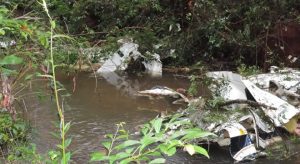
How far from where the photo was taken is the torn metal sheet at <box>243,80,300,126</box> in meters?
4.45

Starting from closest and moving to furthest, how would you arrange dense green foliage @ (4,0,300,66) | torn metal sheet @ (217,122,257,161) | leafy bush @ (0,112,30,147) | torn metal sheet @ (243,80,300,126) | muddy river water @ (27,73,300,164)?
1. leafy bush @ (0,112,30,147)
2. torn metal sheet @ (217,122,257,161)
3. muddy river water @ (27,73,300,164)
4. torn metal sheet @ (243,80,300,126)
5. dense green foliage @ (4,0,300,66)

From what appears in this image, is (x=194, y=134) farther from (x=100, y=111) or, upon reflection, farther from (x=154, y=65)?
(x=154, y=65)

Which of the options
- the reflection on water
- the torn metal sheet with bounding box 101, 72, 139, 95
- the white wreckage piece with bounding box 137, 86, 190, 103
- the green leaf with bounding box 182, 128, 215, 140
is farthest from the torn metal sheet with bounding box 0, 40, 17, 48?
the torn metal sheet with bounding box 101, 72, 139, 95

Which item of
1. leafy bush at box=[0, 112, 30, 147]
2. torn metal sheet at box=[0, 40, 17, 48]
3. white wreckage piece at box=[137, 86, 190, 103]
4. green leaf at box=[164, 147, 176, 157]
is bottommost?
white wreckage piece at box=[137, 86, 190, 103]

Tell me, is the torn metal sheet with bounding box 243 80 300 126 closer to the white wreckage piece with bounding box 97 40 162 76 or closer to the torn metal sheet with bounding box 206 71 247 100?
the torn metal sheet with bounding box 206 71 247 100

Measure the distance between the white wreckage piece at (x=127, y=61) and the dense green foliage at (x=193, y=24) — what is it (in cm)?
16

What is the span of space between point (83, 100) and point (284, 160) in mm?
2844

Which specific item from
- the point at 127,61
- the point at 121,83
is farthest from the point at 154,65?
the point at 121,83

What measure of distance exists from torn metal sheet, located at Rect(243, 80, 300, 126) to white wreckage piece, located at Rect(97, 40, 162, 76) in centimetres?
273

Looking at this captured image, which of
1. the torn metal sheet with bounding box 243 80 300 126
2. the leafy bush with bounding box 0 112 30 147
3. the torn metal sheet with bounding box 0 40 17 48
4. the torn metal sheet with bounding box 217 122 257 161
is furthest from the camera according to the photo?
the torn metal sheet with bounding box 243 80 300 126

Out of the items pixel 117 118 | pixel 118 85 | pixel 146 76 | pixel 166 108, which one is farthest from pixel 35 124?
pixel 146 76

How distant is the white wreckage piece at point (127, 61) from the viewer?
736 centimetres

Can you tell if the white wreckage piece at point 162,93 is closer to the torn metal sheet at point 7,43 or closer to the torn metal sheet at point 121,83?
the torn metal sheet at point 121,83

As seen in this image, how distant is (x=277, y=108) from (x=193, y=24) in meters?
3.04
